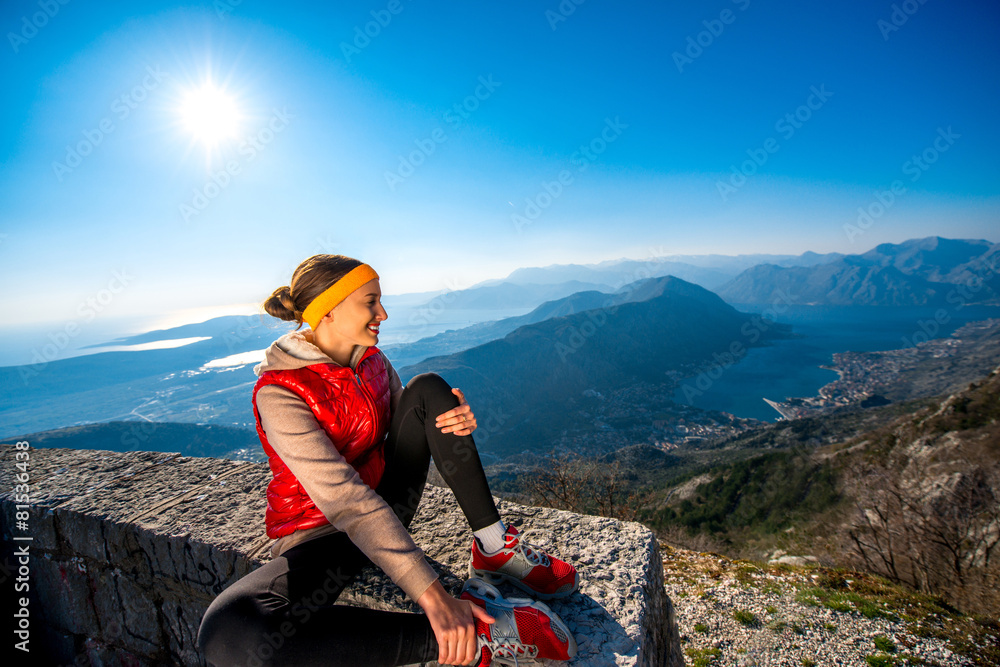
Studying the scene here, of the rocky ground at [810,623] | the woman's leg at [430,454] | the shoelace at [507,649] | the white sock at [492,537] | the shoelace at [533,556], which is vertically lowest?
the rocky ground at [810,623]

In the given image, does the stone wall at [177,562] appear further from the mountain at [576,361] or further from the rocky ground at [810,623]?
the mountain at [576,361]

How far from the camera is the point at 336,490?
1312 mm

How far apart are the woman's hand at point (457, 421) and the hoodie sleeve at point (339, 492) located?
1.26 feet

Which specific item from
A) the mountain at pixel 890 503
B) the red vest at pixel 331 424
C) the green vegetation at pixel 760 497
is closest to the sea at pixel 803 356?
the green vegetation at pixel 760 497

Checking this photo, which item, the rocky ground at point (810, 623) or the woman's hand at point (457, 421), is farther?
the rocky ground at point (810, 623)

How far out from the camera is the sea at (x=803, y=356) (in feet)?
354

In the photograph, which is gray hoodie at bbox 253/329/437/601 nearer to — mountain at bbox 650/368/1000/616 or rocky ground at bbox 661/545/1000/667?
rocky ground at bbox 661/545/1000/667

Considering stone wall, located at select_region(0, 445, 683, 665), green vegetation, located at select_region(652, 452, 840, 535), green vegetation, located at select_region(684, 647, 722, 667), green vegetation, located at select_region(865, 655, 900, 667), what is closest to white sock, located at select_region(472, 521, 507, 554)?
stone wall, located at select_region(0, 445, 683, 665)

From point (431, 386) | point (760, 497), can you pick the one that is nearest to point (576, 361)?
point (760, 497)

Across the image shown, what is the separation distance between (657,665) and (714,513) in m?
40.9

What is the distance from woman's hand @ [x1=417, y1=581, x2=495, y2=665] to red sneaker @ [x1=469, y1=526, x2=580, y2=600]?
330 millimetres

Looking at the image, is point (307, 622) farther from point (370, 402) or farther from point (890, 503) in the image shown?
point (890, 503)

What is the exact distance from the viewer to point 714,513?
3466 centimetres

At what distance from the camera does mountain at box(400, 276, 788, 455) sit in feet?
322
